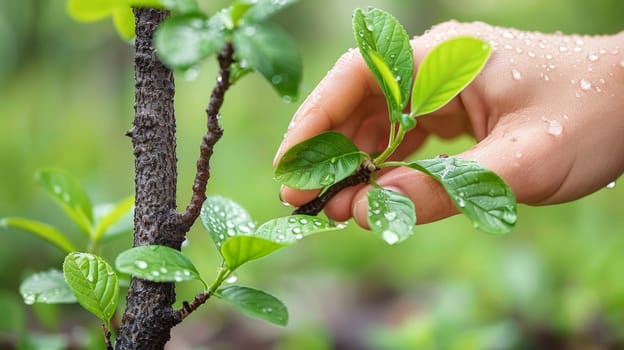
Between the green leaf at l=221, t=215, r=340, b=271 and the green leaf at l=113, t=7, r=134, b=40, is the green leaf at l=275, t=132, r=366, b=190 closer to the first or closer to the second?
the green leaf at l=221, t=215, r=340, b=271

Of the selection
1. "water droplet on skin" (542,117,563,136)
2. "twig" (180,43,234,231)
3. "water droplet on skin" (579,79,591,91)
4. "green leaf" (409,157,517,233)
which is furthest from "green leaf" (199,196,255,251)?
"water droplet on skin" (579,79,591,91)

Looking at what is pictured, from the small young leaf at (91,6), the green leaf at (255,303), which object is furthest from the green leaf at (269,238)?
the small young leaf at (91,6)

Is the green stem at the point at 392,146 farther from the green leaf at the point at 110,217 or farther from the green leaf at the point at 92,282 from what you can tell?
the green leaf at the point at 110,217

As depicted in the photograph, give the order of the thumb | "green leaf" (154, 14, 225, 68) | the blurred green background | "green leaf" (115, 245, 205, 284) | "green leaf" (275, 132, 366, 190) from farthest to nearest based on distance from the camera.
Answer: the blurred green background, the thumb, "green leaf" (275, 132, 366, 190), "green leaf" (115, 245, 205, 284), "green leaf" (154, 14, 225, 68)

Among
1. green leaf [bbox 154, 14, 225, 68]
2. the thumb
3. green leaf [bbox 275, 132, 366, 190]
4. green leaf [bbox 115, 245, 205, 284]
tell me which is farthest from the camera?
the thumb

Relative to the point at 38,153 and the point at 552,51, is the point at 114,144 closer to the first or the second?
the point at 38,153

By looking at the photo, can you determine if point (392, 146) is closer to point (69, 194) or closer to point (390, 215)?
point (390, 215)

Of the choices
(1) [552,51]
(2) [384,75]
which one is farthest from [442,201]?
(1) [552,51]
